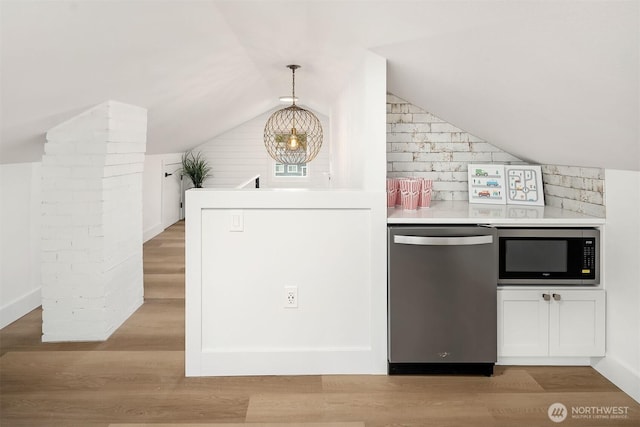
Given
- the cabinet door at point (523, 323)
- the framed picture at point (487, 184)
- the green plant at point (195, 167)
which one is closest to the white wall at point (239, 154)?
the green plant at point (195, 167)

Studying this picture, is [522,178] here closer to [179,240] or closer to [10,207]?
[10,207]

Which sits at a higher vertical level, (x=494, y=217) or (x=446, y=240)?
(x=494, y=217)

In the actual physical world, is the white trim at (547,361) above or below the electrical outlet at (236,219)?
below

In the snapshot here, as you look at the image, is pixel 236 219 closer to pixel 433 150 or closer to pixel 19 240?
pixel 433 150

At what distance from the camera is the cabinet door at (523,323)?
128 inches

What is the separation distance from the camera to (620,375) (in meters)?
3.04

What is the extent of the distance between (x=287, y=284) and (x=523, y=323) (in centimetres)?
138

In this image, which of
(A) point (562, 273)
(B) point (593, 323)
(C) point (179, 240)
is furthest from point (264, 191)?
(C) point (179, 240)

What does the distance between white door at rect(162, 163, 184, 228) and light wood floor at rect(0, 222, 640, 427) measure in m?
5.97

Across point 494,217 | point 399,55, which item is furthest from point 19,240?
point 494,217

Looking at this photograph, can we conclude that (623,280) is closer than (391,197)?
Yes

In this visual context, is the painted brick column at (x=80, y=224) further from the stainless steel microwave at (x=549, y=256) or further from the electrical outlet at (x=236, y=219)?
the stainless steel microwave at (x=549, y=256)

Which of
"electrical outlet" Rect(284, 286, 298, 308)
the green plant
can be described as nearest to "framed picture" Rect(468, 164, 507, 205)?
"electrical outlet" Rect(284, 286, 298, 308)

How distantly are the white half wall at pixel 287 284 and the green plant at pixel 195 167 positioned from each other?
25.2ft
